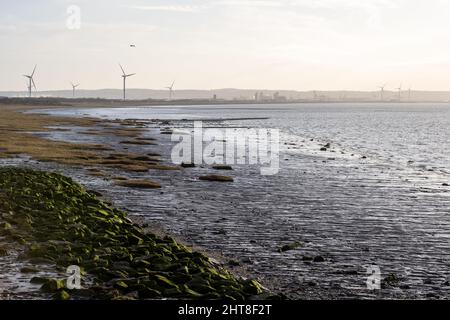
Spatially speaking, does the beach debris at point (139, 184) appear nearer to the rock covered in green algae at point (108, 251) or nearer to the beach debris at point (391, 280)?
the rock covered in green algae at point (108, 251)

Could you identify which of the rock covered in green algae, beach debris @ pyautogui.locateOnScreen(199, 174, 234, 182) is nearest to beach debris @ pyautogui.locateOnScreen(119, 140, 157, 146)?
beach debris @ pyautogui.locateOnScreen(199, 174, 234, 182)

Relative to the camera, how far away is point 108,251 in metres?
18.2

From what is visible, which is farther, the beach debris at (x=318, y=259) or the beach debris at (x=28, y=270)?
the beach debris at (x=318, y=259)

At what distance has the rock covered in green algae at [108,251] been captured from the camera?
1465 centimetres

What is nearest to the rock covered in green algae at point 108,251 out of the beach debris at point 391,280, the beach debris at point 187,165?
the beach debris at point 391,280

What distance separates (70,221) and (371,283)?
12.1 meters

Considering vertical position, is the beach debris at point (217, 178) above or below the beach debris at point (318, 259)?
above

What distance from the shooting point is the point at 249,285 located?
15.4 metres

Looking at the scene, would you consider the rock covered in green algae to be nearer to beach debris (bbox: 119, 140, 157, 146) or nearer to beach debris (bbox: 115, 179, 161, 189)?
beach debris (bbox: 115, 179, 161, 189)

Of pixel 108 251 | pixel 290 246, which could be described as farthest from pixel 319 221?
pixel 108 251

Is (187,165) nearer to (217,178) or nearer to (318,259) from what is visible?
(217,178)

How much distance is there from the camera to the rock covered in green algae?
1465 cm

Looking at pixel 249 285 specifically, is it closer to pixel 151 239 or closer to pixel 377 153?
pixel 151 239
